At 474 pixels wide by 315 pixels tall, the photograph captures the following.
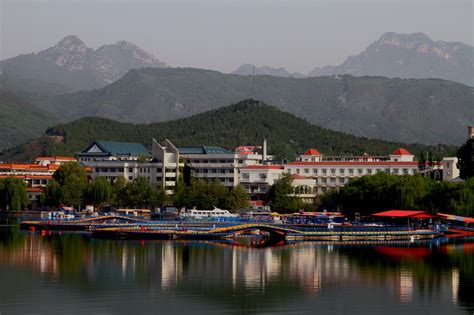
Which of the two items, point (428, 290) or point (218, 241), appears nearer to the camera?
point (428, 290)

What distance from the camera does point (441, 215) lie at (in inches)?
3912

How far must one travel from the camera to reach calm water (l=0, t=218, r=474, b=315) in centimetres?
5209

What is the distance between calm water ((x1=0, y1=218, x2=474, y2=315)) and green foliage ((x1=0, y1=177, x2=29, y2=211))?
2135 inches

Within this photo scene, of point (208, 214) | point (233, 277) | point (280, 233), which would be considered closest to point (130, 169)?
point (208, 214)

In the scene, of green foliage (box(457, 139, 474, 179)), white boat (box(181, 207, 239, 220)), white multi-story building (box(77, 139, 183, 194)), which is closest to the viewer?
white boat (box(181, 207, 239, 220))

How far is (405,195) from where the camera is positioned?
4284 inches

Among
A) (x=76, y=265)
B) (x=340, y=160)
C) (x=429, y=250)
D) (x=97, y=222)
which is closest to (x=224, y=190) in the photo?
(x=97, y=222)

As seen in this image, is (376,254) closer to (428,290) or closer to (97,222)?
(428,290)

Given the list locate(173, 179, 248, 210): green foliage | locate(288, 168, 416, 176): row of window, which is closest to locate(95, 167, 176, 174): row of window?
locate(173, 179, 248, 210): green foliage

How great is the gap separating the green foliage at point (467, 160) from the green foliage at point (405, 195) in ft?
22.9

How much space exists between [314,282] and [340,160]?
9947 centimetres

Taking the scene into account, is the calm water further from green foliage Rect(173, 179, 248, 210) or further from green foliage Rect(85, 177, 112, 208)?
green foliage Rect(85, 177, 112, 208)

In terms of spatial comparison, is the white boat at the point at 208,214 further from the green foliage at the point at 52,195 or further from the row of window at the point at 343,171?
the row of window at the point at 343,171

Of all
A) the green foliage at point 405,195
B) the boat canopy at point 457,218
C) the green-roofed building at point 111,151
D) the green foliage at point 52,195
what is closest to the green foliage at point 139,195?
the green foliage at point 52,195
